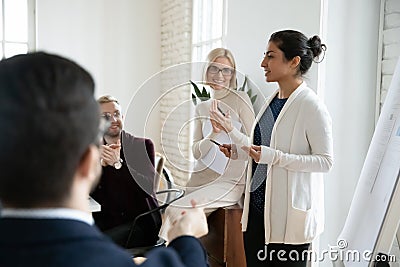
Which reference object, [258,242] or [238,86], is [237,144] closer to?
[238,86]

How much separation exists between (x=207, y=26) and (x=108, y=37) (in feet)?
3.82

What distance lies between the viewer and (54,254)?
600 mm

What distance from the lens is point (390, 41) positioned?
2322 mm

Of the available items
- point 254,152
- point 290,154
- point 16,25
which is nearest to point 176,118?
point 254,152

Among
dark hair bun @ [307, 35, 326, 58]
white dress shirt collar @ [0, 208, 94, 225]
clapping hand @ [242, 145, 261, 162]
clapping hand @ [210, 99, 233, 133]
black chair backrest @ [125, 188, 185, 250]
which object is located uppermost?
dark hair bun @ [307, 35, 326, 58]

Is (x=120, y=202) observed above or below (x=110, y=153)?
below

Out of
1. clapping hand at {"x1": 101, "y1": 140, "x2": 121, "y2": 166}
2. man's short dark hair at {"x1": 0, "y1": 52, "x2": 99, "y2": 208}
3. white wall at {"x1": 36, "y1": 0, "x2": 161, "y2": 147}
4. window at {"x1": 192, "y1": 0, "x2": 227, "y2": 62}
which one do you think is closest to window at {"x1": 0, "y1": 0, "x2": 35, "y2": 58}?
white wall at {"x1": 36, "y1": 0, "x2": 161, "y2": 147}

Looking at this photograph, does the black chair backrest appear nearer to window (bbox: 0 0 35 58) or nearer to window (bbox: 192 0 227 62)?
window (bbox: 192 0 227 62)

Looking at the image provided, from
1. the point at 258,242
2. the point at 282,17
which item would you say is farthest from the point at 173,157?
the point at 282,17

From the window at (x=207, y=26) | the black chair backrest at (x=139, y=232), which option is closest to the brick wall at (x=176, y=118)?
the black chair backrest at (x=139, y=232)

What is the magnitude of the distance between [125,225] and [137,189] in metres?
0.18

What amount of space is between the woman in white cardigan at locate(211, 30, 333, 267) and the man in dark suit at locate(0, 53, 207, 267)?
1.18 meters

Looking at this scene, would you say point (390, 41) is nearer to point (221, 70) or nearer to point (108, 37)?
point (221, 70)

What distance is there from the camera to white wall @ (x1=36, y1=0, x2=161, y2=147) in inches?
164
